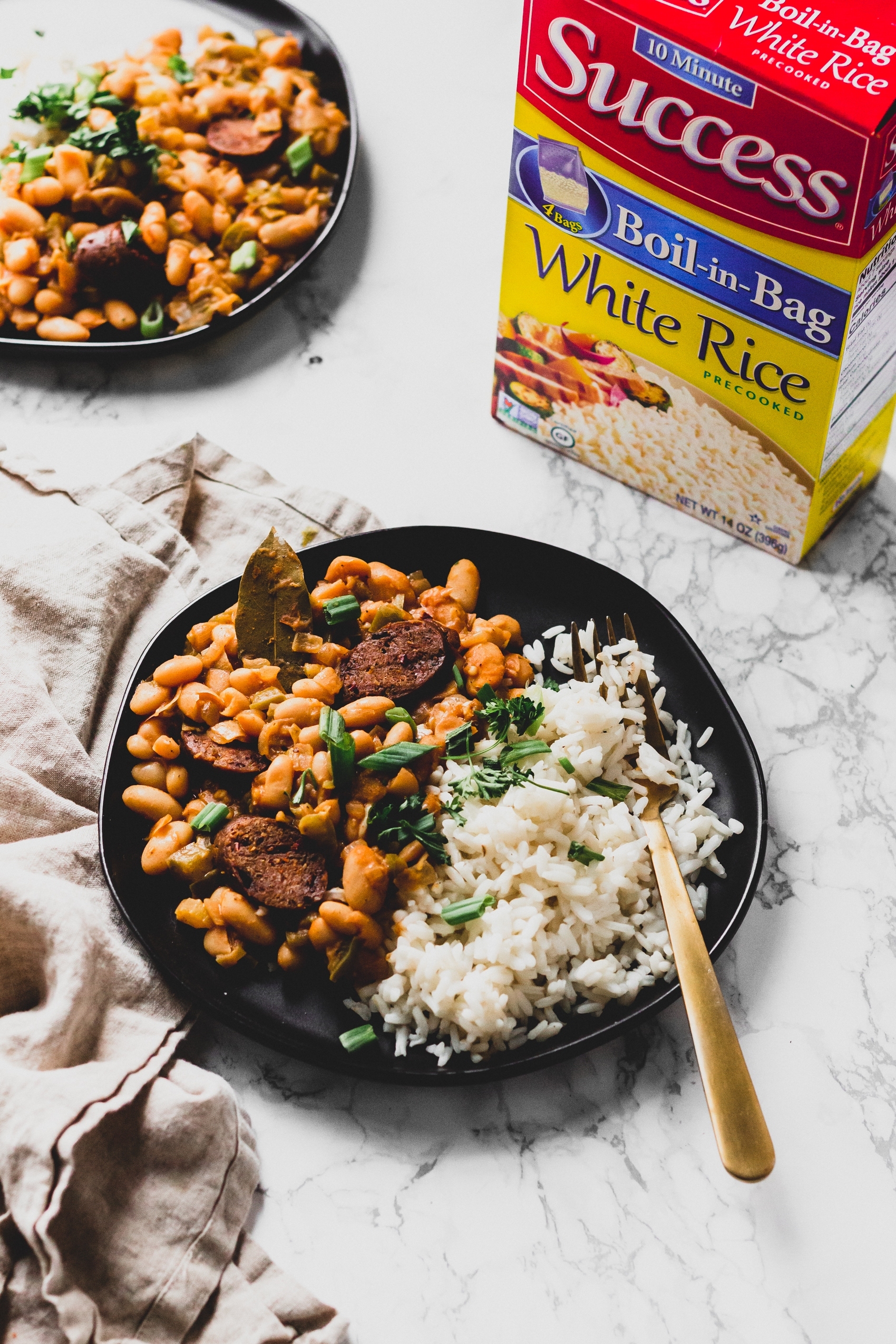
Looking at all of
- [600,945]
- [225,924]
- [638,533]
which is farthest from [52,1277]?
[638,533]

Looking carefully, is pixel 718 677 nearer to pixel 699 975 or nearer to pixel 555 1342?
pixel 699 975

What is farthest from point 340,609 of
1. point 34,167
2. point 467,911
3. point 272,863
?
point 34,167

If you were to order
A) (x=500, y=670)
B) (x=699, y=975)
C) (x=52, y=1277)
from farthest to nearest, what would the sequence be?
1. (x=500, y=670)
2. (x=699, y=975)
3. (x=52, y=1277)

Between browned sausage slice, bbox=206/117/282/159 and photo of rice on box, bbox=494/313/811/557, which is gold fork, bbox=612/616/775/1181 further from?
browned sausage slice, bbox=206/117/282/159

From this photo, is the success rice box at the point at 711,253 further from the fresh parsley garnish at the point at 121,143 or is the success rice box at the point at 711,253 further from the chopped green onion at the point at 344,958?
the chopped green onion at the point at 344,958

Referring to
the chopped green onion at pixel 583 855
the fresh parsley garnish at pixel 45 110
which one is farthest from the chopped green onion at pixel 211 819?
the fresh parsley garnish at pixel 45 110

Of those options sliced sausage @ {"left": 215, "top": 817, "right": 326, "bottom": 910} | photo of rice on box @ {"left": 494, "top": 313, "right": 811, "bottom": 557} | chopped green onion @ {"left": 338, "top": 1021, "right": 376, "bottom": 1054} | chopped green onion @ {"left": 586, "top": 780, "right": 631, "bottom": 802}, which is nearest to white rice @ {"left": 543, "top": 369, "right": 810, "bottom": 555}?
photo of rice on box @ {"left": 494, "top": 313, "right": 811, "bottom": 557}

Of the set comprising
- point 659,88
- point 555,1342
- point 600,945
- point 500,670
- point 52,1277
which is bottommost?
point 555,1342
